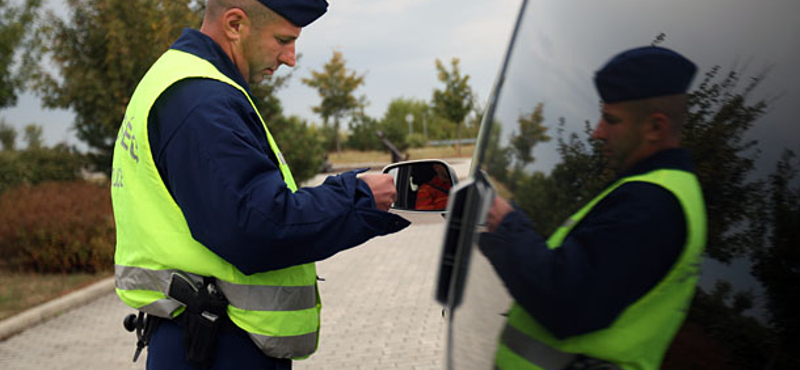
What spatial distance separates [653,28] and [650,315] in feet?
1.22

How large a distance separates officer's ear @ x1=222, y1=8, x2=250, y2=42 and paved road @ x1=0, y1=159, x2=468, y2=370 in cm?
254

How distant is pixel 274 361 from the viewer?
1.93m

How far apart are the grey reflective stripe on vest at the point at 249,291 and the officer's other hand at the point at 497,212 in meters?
0.91

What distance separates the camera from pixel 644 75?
906 millimetres

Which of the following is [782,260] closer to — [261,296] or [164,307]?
[261,296]

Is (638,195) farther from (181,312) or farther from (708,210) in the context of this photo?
(181,312)

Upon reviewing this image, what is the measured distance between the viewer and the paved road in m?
5.13

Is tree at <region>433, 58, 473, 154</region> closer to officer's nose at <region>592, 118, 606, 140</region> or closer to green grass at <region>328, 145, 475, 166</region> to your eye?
green grass at <region>328, 145, 475, 166</region>

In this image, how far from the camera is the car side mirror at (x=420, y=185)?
1767 mm

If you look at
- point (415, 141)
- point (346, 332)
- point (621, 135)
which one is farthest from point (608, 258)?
point (415, 141)

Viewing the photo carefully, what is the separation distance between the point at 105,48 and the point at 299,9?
12122 mm

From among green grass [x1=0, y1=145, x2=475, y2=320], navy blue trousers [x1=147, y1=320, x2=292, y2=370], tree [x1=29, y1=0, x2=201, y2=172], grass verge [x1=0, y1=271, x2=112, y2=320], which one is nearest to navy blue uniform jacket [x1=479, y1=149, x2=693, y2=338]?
navy blue trousers [x1=147, y1=320, x2=292, y2=370]

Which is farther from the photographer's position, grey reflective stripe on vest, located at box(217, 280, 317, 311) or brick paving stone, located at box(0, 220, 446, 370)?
brick paving stone, located at box(0, 220, 446, 370)

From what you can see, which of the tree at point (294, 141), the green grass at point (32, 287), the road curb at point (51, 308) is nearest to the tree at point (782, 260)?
the green grass at point (32, 287)
